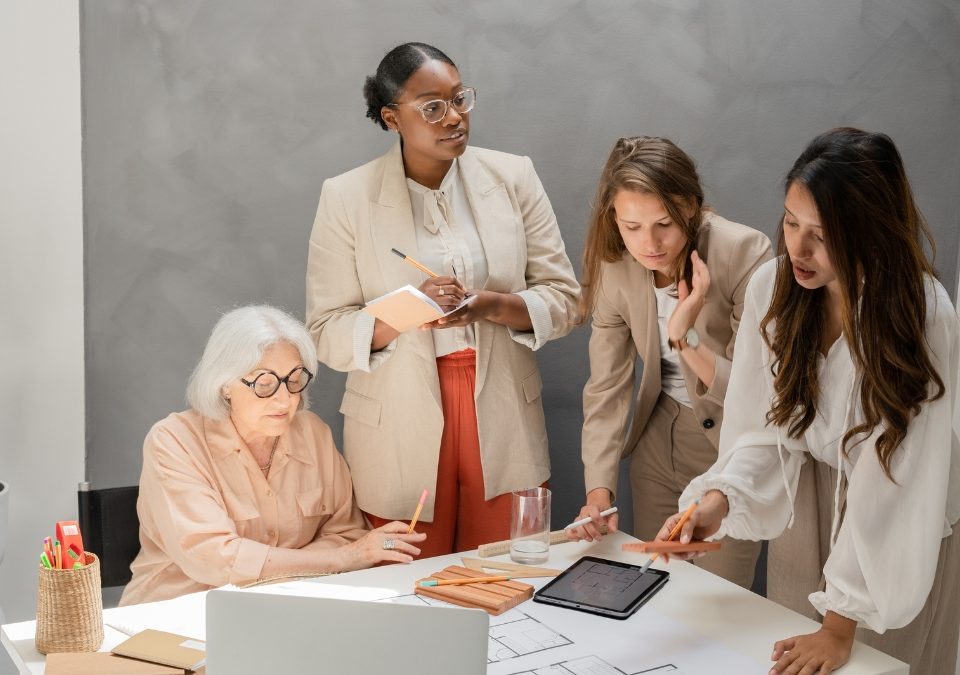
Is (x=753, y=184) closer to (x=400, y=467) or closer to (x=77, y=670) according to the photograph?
(x=400, y=467)

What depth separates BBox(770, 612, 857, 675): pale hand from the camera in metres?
1.82

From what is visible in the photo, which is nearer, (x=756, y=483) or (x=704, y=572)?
(x=756, y=483)

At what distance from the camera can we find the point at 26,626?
1.99 metres

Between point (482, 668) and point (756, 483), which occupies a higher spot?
point (756, 483)

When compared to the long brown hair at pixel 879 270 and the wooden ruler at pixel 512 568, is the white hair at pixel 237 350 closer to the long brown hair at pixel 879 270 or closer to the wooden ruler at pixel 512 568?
the wooden ruler at pixel 512 568

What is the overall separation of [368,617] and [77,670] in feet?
2.23

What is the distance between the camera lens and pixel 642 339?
2744 mm

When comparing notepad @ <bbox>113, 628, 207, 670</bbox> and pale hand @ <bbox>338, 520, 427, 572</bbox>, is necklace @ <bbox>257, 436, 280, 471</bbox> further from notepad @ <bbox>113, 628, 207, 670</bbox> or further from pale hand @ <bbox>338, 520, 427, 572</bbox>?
notepad @ <bbox>113, 628, 207, 670</bbox>

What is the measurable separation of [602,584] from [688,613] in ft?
0.63

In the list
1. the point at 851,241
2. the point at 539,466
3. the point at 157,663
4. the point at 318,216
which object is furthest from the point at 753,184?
the point at 157,663

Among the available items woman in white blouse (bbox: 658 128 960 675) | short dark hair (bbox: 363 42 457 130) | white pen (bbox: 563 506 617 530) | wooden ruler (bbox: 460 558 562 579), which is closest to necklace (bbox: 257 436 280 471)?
wooden ruler (bbox: 460 558 562 579)

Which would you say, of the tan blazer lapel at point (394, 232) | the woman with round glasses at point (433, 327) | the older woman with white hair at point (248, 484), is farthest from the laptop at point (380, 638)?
the tan blazer lapel at point (394, 232)

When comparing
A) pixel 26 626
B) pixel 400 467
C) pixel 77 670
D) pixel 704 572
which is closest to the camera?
pixel 77 670

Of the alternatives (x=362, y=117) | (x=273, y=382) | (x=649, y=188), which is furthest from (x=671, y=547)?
(x=362, y=117)
